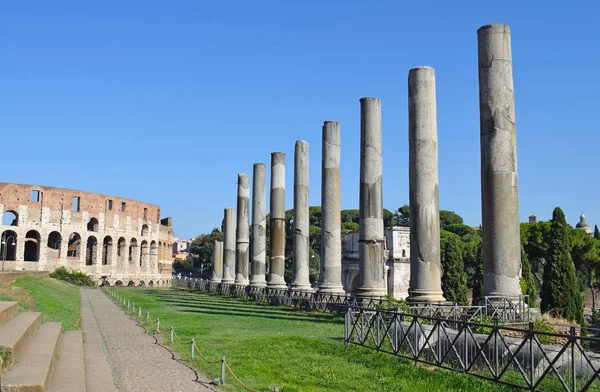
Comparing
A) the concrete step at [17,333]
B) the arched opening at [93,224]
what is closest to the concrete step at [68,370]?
the concrete step at [17,333]

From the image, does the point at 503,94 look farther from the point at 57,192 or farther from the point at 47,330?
the point at 57,192

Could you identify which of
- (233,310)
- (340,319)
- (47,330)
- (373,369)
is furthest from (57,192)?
(373,369)

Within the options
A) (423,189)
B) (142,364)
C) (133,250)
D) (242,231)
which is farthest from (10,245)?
(142,364)

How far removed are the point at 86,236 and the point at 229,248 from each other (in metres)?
25.0

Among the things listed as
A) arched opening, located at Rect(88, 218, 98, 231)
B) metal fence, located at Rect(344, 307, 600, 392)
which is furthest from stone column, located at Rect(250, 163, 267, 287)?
arched opening, located at Rect(88, 218, 98, 231)

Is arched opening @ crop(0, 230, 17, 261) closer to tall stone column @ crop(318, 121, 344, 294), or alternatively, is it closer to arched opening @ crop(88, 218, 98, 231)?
arched opening @ crop(88, 218, 98, 231)

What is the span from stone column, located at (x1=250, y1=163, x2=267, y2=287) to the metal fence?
22271 mm

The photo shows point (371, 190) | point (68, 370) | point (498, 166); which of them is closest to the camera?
point (68, 370)

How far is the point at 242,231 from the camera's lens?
39906 millimetres

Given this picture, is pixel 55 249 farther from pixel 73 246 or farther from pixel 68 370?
pixel 68 370

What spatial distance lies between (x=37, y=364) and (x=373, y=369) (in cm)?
529

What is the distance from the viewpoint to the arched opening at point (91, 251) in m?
64.9

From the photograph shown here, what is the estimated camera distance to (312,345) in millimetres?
13953

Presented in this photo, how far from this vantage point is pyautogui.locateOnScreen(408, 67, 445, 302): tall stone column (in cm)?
1823
